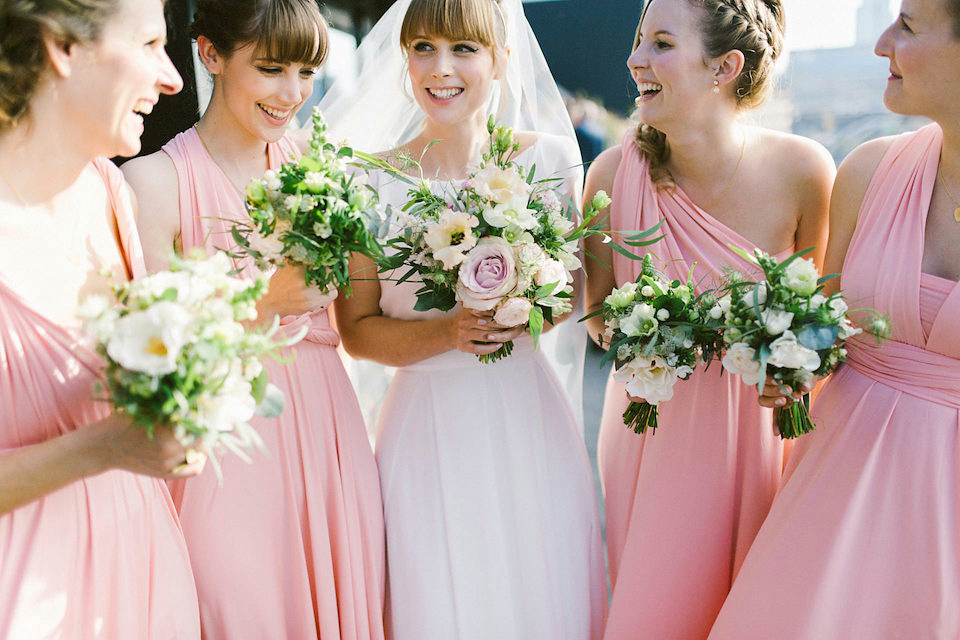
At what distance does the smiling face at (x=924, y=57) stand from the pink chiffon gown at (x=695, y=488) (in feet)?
2.23

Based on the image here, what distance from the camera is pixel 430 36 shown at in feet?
8.97

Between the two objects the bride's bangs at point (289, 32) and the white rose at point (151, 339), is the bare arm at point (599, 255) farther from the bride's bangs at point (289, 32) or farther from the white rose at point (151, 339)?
the white rose at point (151, 339)

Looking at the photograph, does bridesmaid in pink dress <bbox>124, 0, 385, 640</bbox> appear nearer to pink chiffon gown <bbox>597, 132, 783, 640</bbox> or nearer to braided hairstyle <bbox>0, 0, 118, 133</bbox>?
braided hairstyle <bbox>0, 0, 118, 133</bbox>

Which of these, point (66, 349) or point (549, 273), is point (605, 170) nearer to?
point (549, 273)

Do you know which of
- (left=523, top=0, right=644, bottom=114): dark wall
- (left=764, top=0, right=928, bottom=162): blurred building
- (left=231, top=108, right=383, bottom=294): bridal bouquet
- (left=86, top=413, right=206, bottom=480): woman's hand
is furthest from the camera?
(left=764, top=0, right=928, bottom=162): blurred building

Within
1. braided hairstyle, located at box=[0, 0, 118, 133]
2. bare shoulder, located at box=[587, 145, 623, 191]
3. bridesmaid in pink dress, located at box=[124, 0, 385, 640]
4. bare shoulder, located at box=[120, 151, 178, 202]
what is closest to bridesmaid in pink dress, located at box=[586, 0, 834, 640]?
bare shoulder, located at box=[587, 145, 623, 191]

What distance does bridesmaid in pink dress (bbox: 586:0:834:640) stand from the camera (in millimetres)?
2699

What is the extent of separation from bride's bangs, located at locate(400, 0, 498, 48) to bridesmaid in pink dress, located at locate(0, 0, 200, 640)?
1.09 meters

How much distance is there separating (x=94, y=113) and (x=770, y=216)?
7.10 ft

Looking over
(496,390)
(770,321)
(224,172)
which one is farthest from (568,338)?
(224,172)

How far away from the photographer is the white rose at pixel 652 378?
225 centimetres

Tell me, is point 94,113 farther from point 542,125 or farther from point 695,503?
point 695,503

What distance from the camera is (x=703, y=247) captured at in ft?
8.99

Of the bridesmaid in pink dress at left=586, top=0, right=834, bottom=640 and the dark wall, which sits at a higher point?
the dark wall
